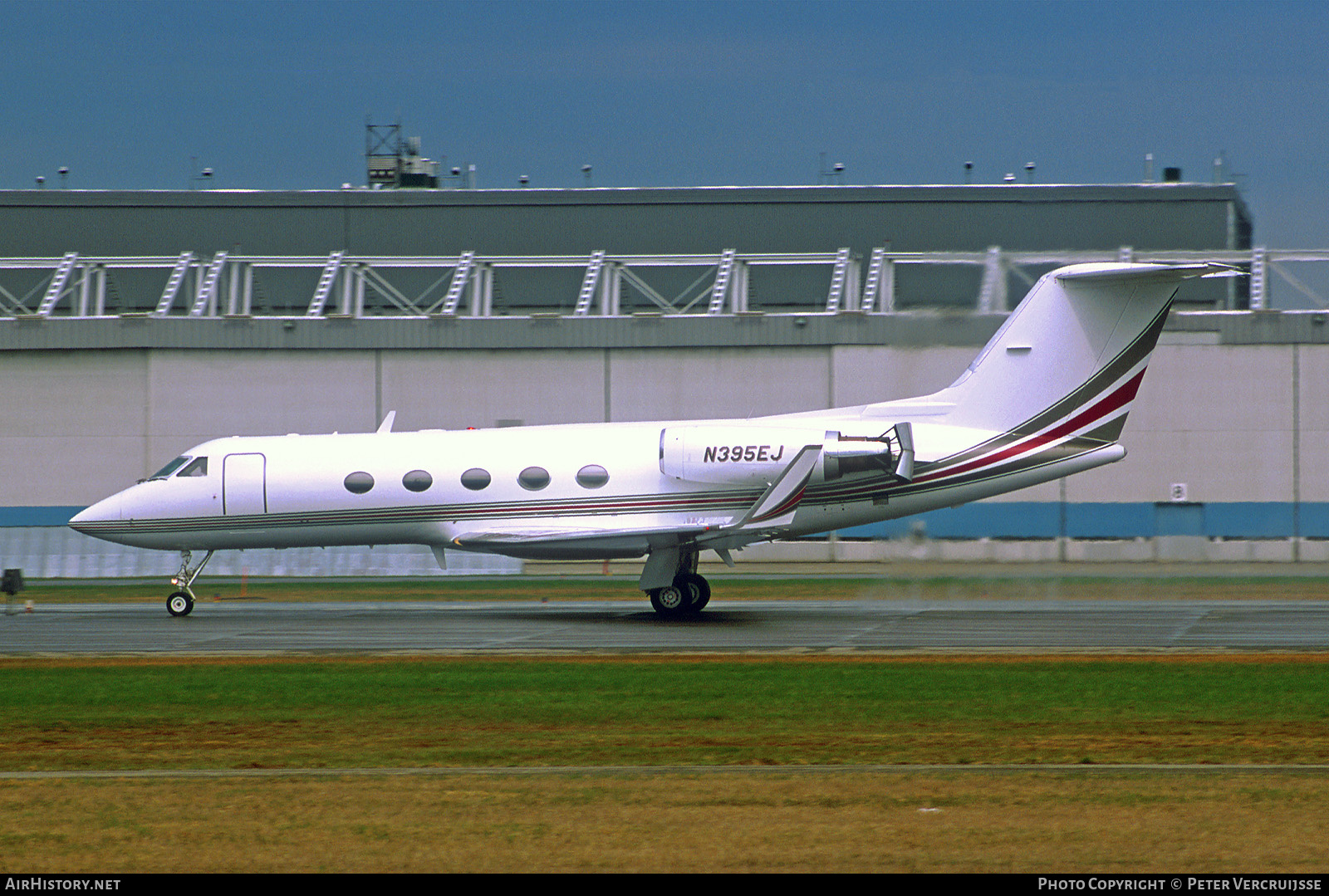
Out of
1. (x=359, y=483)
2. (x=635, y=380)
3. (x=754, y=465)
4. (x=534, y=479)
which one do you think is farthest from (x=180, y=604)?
(x=635, y=380)

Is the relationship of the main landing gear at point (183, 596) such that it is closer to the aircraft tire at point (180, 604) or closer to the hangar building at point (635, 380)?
the aircraft tire at point (180, 604)

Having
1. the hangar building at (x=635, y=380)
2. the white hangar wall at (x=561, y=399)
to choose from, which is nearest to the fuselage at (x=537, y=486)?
the hangar building at (x=635, y=380)

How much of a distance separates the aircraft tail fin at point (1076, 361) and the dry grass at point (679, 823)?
1449cm

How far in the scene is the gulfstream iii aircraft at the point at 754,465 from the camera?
78.3ft

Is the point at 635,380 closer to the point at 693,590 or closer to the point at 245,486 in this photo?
the point at 245,486

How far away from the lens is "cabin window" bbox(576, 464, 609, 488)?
24.9 meters

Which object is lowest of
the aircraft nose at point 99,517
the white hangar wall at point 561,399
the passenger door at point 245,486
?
the aircraft nose at point 99,517

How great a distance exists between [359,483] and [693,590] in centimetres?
667

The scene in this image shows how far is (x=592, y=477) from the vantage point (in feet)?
81.7

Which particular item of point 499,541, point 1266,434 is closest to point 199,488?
point 499,541

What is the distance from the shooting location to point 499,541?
2438 centimetres

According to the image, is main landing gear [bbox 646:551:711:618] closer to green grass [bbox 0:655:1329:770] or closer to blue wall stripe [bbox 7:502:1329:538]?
green grass [bbox 0:655:1329:770]

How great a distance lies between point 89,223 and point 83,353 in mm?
12932

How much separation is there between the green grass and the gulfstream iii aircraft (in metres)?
5.91
